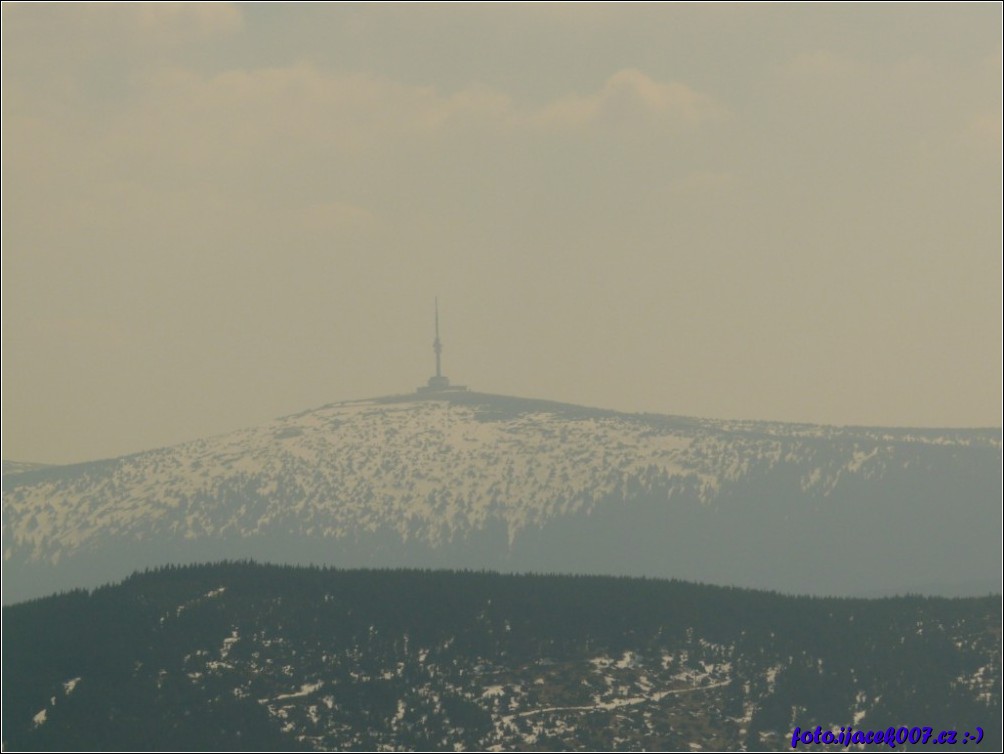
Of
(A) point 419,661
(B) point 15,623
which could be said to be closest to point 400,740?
(A) point 419,661

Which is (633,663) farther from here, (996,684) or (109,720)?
(109,720)

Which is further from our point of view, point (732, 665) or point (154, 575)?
point (154, 575)

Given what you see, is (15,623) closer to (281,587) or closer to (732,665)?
(281,587)

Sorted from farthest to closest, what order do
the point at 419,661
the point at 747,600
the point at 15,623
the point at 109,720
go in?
the point at 747,600
the point at 15,623
the point at 419,661
the point at 109,720

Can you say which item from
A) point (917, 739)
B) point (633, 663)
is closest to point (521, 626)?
point (633, 663)

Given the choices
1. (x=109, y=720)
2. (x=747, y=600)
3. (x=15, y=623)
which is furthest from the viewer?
(x=747, y=600)

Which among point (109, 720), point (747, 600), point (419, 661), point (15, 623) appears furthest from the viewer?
point (747, 600)
